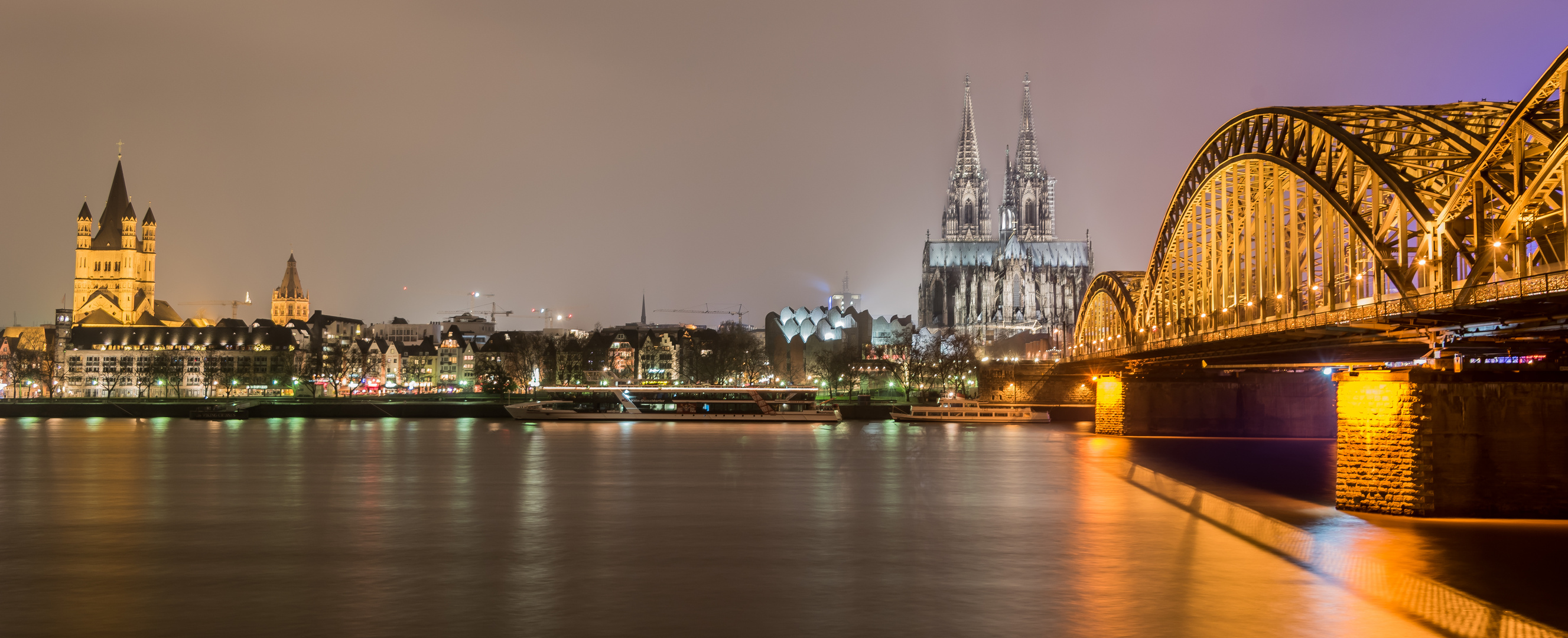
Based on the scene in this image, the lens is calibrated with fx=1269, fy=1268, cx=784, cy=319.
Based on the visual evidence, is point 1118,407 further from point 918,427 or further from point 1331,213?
point 1331,213

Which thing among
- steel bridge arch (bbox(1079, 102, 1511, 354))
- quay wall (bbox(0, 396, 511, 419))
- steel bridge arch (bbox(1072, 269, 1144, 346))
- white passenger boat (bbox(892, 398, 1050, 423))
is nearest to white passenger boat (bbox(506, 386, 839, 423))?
quay wall (bbox(0, 396, 511, 419))

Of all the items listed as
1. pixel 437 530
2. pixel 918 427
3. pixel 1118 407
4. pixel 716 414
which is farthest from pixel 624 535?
pixel 716 414

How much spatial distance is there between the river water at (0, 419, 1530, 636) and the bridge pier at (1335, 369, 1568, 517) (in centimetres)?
314

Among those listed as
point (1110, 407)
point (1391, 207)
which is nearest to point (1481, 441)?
point (1391, 207)

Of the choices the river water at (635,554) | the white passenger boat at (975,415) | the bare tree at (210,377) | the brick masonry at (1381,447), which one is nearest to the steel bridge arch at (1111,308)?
the white passenger boat at (975,415)

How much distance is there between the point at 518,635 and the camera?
20.4 m

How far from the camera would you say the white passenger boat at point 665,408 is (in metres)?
120

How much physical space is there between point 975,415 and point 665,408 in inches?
1348

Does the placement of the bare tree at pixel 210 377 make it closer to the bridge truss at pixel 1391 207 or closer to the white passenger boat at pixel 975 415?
the white passenger boat at pixel 975 415

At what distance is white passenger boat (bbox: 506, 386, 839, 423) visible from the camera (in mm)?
119875

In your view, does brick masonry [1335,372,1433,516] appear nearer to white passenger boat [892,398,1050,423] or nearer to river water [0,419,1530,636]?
river water [0,419,1530,636]

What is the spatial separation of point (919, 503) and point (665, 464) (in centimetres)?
1998

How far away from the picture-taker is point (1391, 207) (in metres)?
38.3

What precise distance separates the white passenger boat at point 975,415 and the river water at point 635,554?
180ft
